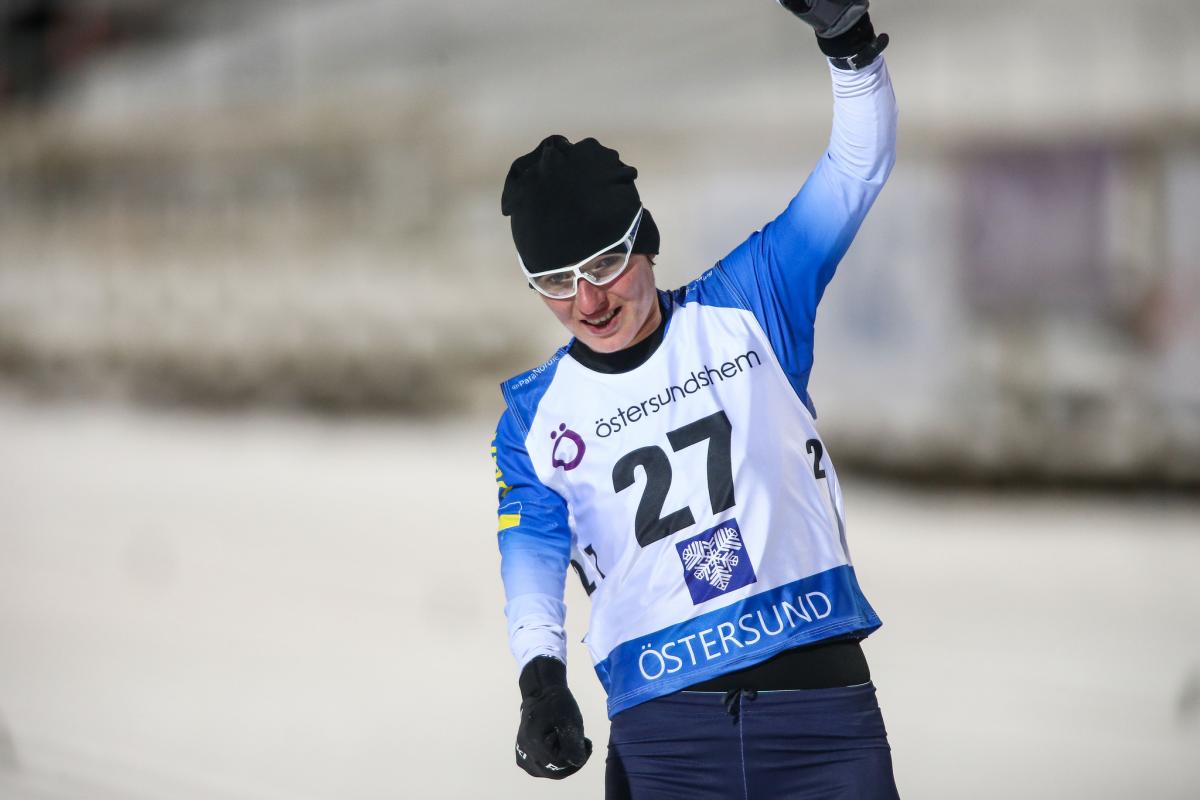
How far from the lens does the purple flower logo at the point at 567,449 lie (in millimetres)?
2205

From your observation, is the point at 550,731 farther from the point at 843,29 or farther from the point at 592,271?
the point at 843,29

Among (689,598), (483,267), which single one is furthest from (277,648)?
(483,267)

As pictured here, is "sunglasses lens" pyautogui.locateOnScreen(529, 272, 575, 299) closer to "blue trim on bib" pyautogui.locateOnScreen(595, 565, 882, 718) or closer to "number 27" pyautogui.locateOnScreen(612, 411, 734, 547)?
"number 27" pyautogui.locateOnScreen(612, 411, 734, 547)

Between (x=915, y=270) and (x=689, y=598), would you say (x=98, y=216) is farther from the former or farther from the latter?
(x=689, y=598)

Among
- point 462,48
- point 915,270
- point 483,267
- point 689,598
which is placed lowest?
point 689,598

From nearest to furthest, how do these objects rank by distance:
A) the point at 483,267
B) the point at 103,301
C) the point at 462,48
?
1. the point at 483,267
2. the point at 462,48
3. the point at 103,301

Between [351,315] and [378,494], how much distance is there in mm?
4101

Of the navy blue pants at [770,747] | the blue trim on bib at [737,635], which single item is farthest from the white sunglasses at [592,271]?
the navy blue pants at [770,747]

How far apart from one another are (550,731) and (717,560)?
37cm

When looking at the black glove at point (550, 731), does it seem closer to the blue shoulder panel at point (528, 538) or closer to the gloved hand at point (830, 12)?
the blue shoulder panel at point (528, 538)

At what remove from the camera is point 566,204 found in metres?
2.22

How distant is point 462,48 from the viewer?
14.0m

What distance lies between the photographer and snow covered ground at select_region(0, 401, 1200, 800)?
4.68m

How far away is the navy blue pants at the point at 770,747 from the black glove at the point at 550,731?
135 mm
